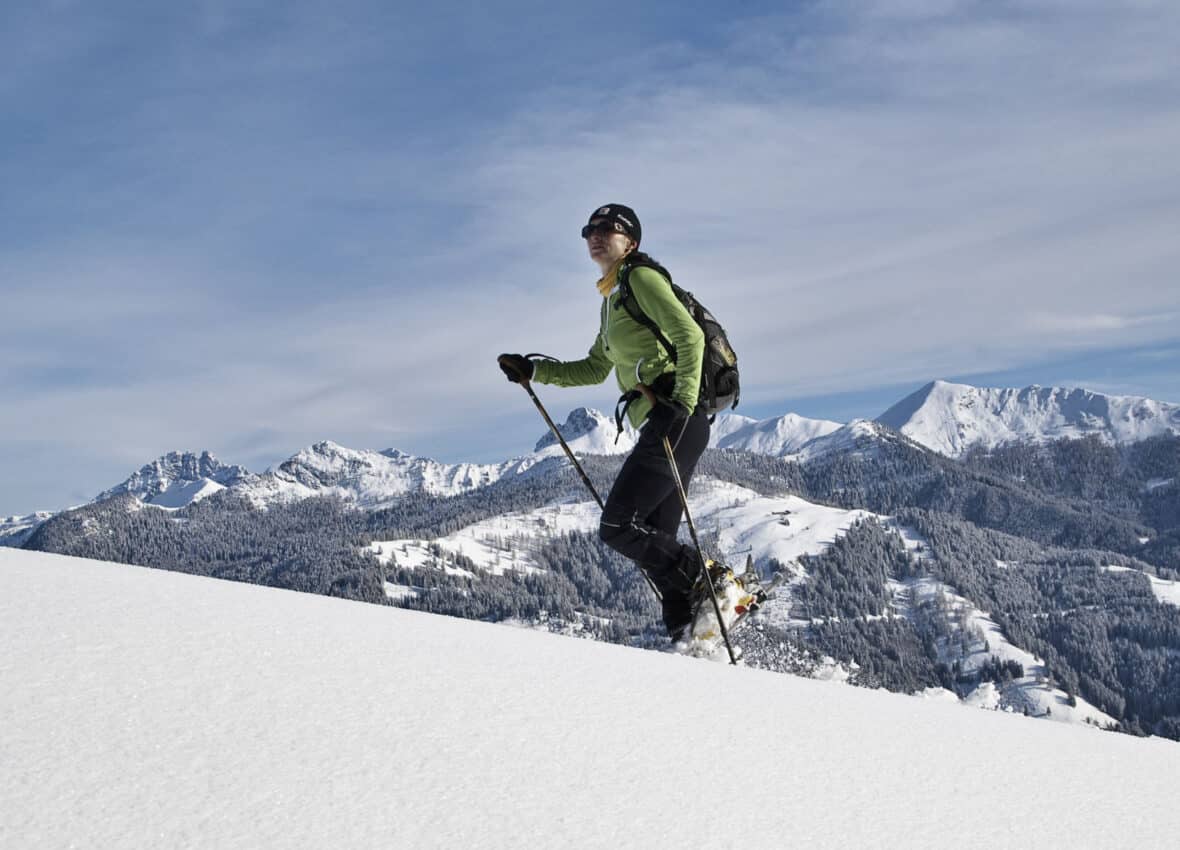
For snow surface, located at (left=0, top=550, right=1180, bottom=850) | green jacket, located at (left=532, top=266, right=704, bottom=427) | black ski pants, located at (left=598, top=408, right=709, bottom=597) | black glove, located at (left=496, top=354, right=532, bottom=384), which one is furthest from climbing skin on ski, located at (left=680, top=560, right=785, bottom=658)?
black glove, located at (left=496, top=354, right=532, bottom=384)

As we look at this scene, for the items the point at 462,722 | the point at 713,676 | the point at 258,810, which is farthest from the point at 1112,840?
the point at 258,810

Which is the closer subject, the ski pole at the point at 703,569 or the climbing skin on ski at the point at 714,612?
the ski pole at the point at 703,569

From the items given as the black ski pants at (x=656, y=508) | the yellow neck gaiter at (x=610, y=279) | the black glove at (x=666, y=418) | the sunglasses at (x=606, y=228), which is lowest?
the black ski pants at (x=656, y=508)

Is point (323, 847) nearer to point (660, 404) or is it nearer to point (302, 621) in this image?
point (302, 621)

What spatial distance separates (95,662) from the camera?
3213 mm

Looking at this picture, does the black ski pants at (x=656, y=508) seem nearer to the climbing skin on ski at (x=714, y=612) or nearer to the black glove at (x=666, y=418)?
the black glove at (x=666, y=418)

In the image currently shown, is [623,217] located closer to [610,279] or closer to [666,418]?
[610,279]

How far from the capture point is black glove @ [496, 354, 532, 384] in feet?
24.7

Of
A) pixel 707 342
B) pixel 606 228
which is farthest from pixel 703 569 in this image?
pixel 606 228

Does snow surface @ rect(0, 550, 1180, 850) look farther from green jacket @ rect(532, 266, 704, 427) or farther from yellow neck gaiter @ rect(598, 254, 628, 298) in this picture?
yellow neck gaiter @ rect(598, 254, 628, 298)

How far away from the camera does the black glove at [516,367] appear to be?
7.53 m

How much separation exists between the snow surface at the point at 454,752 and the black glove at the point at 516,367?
337cm

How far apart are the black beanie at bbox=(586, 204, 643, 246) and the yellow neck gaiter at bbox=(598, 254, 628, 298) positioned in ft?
0.72

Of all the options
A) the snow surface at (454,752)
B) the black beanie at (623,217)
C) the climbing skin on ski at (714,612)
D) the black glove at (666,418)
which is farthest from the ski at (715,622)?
the black beanie at (623,217)
